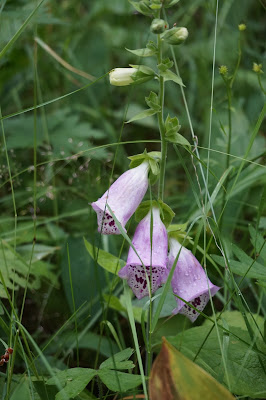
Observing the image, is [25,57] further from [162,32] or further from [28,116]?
[162,32]

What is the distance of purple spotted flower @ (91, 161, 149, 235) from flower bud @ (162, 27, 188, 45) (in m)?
0.34

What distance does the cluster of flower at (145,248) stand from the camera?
1.34 meters

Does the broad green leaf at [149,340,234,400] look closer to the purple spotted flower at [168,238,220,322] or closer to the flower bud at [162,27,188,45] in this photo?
the purple spotted flower at [168,238,220,322]

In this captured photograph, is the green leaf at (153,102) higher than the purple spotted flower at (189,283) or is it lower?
higher

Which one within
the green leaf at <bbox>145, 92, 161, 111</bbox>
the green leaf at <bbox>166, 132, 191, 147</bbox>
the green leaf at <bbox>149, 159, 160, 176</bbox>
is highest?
the green leaf at <bbox>145, 92, 161, 111</bbox>

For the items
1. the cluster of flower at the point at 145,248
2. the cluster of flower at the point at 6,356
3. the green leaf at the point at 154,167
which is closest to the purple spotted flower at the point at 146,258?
the cluster of flower at the point at 145,248

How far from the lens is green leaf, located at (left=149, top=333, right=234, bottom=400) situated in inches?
39.0

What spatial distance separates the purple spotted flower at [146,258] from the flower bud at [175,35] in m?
0.43

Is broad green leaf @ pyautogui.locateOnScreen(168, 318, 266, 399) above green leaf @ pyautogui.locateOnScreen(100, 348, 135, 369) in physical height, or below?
below

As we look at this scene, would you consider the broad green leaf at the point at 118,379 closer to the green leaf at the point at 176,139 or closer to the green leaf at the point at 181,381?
the green leaf at the point at 181,381

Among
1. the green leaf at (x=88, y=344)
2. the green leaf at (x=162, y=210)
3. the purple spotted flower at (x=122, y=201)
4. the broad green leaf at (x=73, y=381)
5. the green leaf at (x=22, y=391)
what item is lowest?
the green leaf at (x=88, y=344)

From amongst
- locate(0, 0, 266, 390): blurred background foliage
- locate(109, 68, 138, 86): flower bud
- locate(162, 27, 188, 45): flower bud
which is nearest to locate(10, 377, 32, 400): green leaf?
locate(0, 0, 266, 390): blurred background foliage

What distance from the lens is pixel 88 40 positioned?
3355 mm

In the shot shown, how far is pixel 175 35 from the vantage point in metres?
1.34
